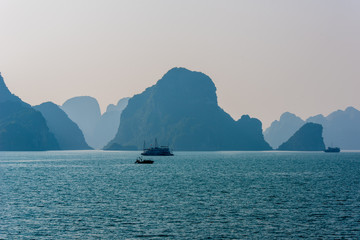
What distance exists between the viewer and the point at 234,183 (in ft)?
384

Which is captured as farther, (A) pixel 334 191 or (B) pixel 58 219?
(A) pixel 334 191

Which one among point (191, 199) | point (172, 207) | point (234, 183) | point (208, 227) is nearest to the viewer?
point (208, 227)

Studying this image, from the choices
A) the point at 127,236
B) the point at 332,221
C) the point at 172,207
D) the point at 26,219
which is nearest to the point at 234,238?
the point at 127,236

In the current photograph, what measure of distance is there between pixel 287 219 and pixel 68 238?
29.3 meters

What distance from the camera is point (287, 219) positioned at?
6350cm

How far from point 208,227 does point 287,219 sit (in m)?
12.2

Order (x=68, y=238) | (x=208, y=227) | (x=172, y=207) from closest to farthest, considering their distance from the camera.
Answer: (x=68, y=238)
(x=208, y=227)
(x=172, y=207)

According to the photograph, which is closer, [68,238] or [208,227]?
[68,238]

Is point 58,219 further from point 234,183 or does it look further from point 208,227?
point 234,183

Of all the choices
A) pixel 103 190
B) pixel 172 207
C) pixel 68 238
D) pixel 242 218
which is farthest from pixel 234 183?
pixel 68 238

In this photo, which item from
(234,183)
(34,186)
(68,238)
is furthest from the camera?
(234,183)

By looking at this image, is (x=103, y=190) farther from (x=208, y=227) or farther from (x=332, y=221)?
(x=332, y=221)

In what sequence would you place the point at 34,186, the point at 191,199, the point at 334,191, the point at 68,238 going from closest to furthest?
1. the point at 68,238
2. the point at 191,199
3. the point at 334,191
4. the point at 34,186

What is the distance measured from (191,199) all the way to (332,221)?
1121 inches
